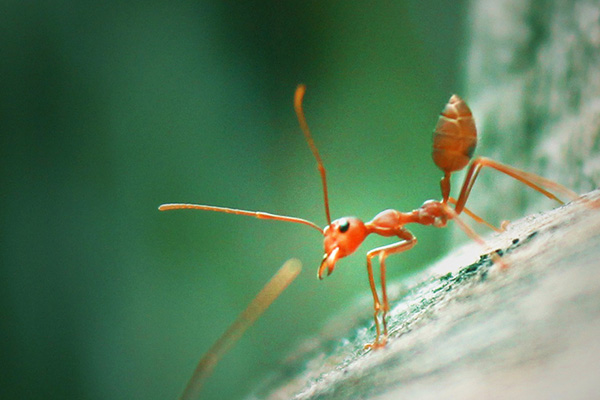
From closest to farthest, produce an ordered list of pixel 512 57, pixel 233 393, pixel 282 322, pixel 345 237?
pixel 345 237 → pixel 512 57 → pixel 233 393 → pixel 282 322

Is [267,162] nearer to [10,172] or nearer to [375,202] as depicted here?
[375,202]

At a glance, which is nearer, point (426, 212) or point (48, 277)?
point (426, 212)

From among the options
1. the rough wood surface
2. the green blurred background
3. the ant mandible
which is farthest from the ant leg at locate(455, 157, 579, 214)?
the green blurred background

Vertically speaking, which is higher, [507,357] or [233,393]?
[507,357]

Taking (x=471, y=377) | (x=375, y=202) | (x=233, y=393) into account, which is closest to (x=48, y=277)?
(x=233, y=393)

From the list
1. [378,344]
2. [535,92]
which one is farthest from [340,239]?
[535,92]

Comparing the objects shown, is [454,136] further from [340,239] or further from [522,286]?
[522,286]
